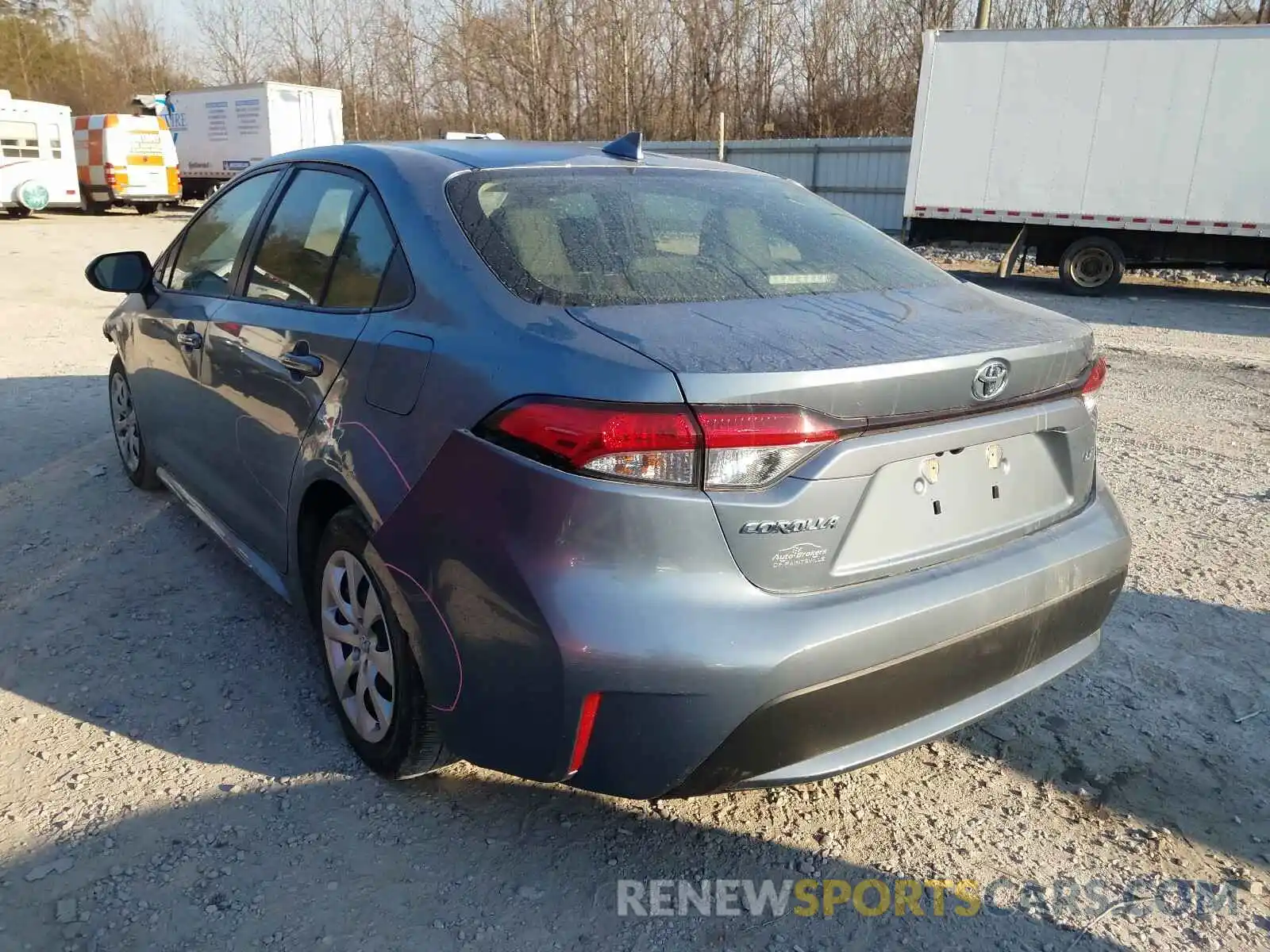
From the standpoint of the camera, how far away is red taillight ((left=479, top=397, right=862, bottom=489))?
1893 millimetres

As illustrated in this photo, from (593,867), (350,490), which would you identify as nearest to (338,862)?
→ (593,867)

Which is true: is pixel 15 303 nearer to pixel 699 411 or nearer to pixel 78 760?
pixel 78 760

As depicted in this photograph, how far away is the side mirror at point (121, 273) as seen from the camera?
13.4 ft

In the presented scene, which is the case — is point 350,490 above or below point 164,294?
below

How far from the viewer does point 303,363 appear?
2777mm

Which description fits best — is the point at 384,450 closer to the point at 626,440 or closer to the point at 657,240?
the point at 626,440

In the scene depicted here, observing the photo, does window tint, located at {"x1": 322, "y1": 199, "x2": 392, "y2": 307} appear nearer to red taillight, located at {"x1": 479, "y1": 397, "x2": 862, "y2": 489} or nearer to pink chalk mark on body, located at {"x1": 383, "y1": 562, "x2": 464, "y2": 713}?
pink chalk mark on body, located at {"x1": 383, "y1": 562, "x2": 464, "y2": 713}

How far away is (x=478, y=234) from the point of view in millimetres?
2455

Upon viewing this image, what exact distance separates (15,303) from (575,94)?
77.8 ft

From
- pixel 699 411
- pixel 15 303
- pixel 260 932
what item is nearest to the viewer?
pixel 699 411

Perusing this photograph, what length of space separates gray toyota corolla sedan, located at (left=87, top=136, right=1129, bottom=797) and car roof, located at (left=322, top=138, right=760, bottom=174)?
3 centimetres

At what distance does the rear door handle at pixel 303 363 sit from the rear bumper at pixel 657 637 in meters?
0.64

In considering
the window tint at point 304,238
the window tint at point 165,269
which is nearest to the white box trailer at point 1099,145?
the window tint at point 165,269

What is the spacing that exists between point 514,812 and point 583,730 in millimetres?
712
